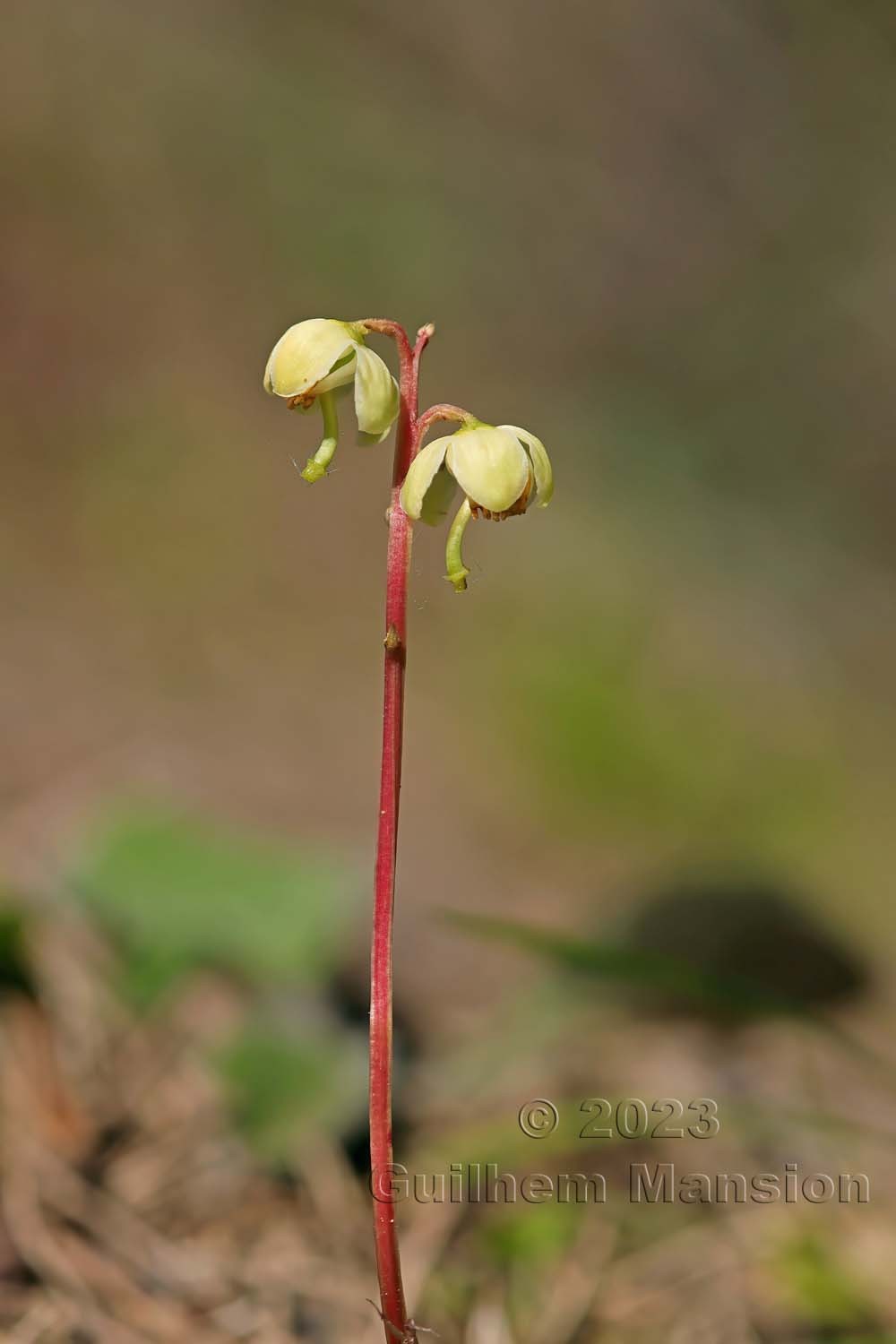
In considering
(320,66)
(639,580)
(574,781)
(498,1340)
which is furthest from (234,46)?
(498,1340)

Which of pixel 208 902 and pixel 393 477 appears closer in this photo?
pixel 393 477

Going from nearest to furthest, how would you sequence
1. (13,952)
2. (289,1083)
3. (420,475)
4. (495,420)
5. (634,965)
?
(420,475), (634,965), (289,1083), (13,952), (495,420)

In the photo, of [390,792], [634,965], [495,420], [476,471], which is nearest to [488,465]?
[476,471]

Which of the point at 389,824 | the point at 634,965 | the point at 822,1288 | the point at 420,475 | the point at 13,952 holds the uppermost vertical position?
the point at 420,475

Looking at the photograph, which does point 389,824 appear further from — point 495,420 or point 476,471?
point 495,420

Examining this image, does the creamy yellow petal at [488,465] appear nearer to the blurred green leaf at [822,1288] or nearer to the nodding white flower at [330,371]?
the nodding white flower at [330,371]

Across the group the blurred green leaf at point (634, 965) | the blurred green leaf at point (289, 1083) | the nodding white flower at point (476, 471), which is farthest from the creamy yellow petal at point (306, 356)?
the blurred green leaf at point (289, 1083)
